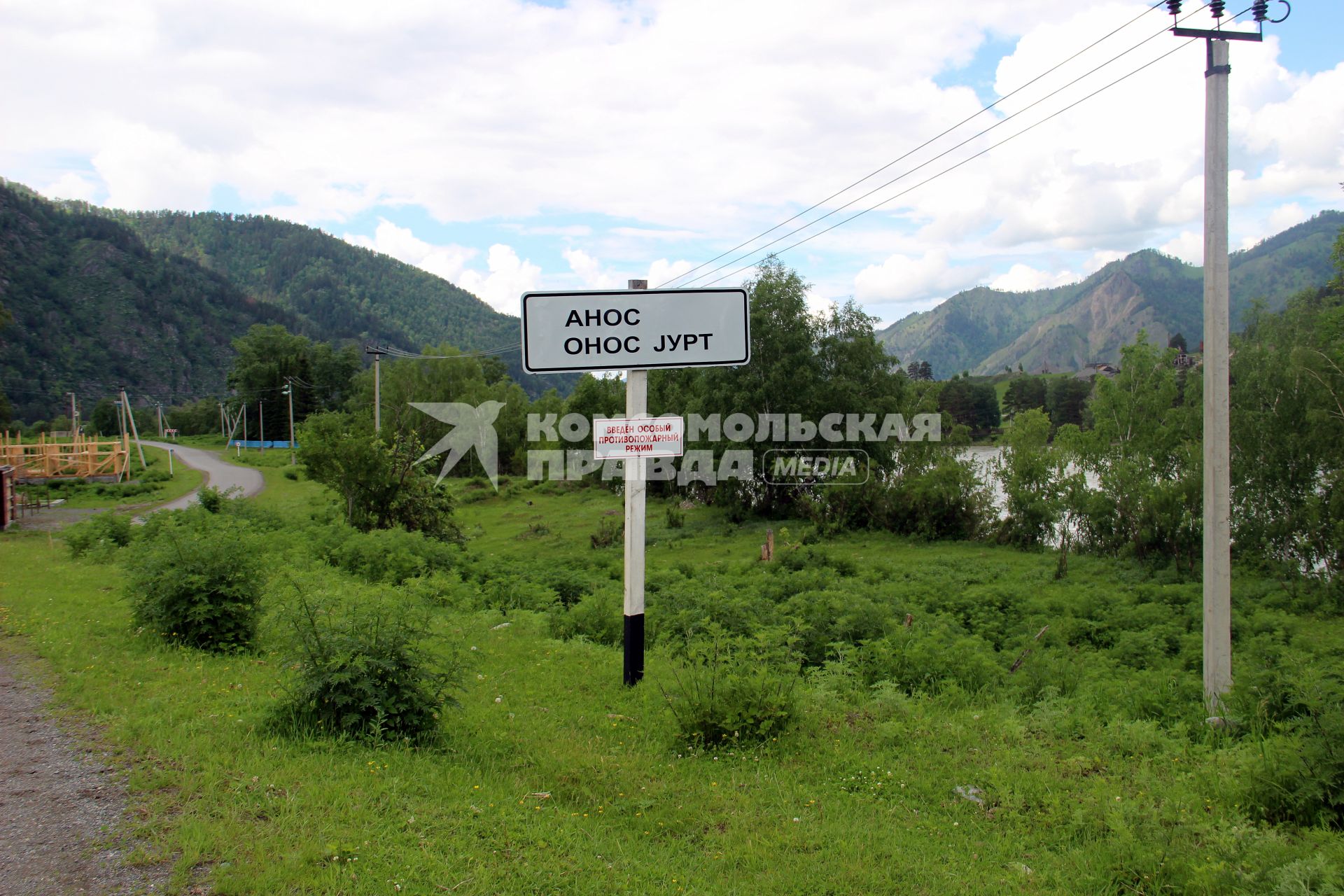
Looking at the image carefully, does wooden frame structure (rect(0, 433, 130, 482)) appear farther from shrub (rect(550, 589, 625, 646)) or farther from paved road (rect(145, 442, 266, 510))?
shrub (rect(550, 589, 625, 646))

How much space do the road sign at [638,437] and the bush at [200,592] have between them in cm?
443

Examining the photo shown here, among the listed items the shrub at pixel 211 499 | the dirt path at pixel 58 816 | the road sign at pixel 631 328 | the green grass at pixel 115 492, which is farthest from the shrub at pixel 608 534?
the dirt path at pixel 58 816

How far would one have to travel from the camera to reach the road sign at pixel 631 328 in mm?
6043

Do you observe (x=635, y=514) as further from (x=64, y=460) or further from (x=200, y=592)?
(x=64, y=460)

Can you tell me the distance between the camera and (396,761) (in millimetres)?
4621

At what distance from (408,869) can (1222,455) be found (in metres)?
9.21

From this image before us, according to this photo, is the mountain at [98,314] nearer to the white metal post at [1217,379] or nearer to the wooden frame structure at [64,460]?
the wooden frame structure at [64,460]

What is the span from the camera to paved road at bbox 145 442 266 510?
4578cm

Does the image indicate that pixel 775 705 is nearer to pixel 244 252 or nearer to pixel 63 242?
pixel 63 242

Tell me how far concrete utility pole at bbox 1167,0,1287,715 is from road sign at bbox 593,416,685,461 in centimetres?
663

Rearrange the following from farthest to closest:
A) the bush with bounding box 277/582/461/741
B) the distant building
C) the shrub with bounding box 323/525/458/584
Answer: the distant building, the shrub with bounding box 323/525/458/584, the bush with bounding box 277/582/461/741

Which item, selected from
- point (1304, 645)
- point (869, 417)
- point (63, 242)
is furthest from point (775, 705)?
point (63, 242)

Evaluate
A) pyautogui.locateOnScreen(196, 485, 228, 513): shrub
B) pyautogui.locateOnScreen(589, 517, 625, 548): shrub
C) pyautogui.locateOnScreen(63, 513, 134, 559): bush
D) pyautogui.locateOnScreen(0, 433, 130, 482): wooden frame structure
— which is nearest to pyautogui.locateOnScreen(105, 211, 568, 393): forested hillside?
pyautogui.locateOnScreen(0, 433, 130, 482): wooden frame structure

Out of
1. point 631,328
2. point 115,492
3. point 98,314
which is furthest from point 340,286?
point 631,328
